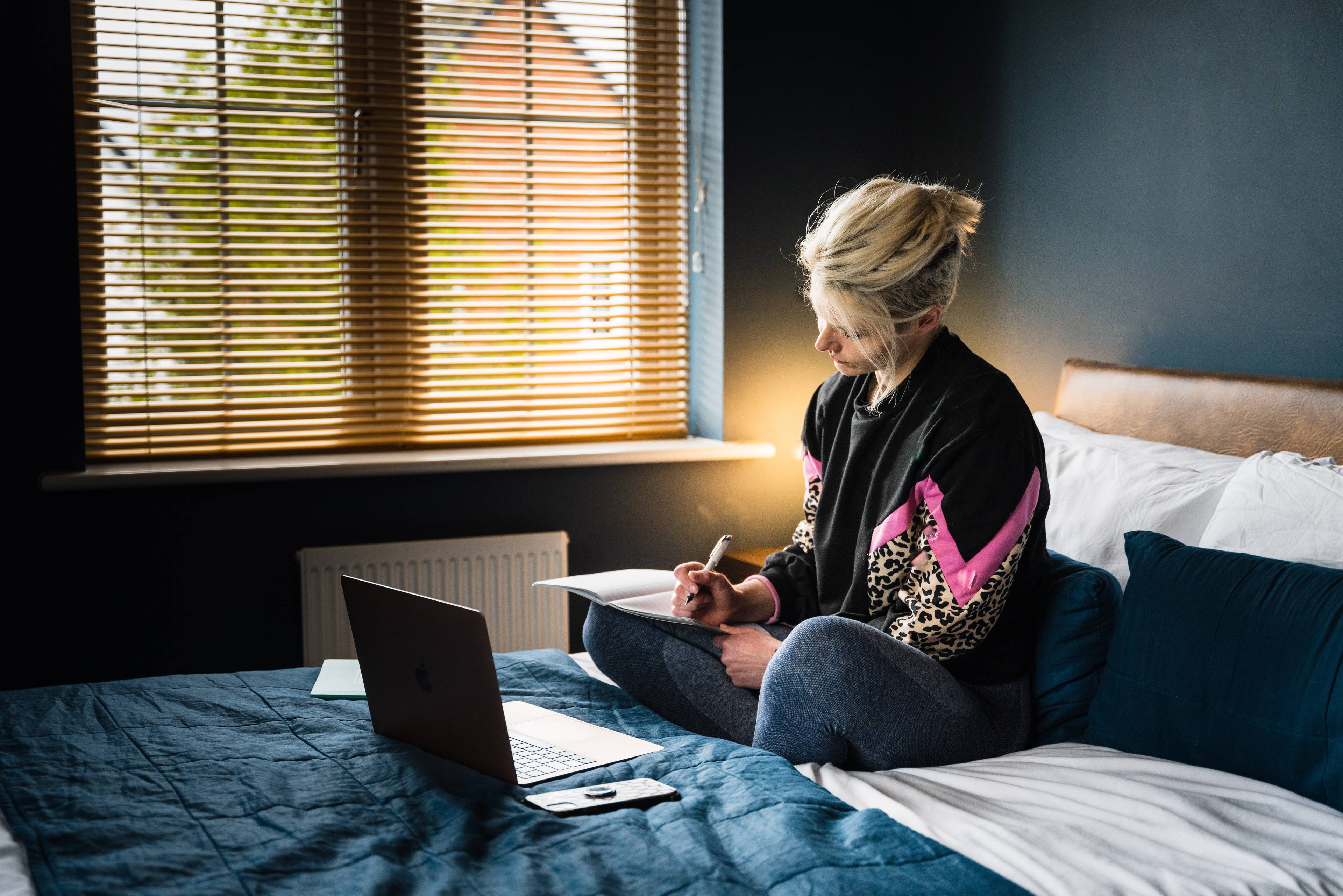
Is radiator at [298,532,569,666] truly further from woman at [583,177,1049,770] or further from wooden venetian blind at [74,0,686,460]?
woman at [583,177,1049,770]

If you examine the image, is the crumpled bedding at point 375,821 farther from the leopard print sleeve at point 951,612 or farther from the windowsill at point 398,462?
the windowsill at point 398,462

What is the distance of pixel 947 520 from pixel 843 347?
36 cm

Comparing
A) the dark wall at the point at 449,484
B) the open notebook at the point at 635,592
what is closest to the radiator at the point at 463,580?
the dark wall at the point at 449,484

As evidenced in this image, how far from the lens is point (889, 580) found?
5.91 feet

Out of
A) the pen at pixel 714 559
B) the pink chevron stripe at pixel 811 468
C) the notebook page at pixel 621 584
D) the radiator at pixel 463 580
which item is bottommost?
the radiator at pixel 463 580

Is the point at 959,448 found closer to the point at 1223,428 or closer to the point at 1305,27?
the point at 1223,428

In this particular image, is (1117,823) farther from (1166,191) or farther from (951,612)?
(1166,191)

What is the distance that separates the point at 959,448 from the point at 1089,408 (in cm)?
93

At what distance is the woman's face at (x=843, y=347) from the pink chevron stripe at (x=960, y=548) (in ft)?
0.87

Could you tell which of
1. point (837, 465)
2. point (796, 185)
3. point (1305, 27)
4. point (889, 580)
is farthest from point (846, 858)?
point (796, 185)

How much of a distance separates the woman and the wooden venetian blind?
1.25m

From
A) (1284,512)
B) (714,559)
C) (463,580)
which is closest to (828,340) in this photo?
(714,559)

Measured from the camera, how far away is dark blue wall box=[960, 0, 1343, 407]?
2.11 m

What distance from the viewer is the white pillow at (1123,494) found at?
1.91 meters
